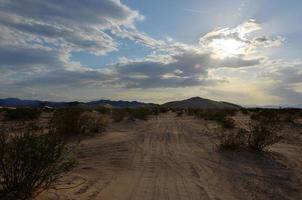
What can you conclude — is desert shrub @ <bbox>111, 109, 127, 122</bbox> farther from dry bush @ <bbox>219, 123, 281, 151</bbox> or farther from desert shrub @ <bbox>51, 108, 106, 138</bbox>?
dry bush @ <bbox>219, 123, 281, 151</bbox>

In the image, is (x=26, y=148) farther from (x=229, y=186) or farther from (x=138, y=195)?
(x=229, y=186)

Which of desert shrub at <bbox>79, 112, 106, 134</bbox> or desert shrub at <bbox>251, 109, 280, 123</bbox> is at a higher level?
desert shrub at <bbox>251, 109, 280, 123</bbox>

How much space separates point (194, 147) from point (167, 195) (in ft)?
23.3

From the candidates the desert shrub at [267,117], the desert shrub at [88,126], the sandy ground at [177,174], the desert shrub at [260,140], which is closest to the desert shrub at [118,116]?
the desert shrub at [88,126]

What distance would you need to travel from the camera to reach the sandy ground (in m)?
8.05

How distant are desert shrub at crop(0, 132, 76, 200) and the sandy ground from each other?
0.32 metres

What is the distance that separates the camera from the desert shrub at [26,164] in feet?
22.4

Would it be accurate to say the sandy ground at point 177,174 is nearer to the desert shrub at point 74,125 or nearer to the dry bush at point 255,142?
the dry bush at point 255,142

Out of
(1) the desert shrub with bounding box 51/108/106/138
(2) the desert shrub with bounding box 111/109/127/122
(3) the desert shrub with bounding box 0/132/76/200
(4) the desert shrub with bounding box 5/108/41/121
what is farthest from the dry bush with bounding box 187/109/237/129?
(3) the desert shrub with bounding box 0/132/76/200

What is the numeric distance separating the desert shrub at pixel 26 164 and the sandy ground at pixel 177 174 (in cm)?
32

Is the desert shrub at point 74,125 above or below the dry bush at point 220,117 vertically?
below

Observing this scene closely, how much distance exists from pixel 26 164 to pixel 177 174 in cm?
408

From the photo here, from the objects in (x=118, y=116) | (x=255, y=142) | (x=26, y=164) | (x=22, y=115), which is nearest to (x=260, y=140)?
(x=255, y=142)

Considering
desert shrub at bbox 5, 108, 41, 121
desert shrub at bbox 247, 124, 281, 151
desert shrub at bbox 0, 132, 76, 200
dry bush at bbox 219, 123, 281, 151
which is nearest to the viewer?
desert shrub at bbox 0, 132, 76, 200
